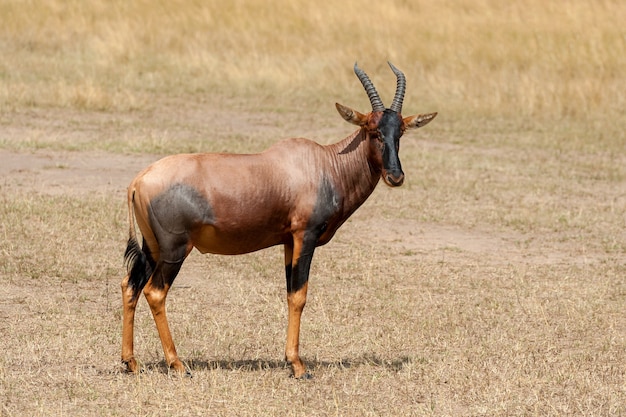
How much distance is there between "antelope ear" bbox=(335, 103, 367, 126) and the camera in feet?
27.2

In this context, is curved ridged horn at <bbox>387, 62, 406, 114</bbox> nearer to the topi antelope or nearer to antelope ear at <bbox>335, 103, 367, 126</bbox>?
the topi antelope

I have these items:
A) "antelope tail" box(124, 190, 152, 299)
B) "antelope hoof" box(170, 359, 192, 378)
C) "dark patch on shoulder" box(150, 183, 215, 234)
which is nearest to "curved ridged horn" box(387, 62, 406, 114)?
"dark patch on shoulder" box(150, 183, 215, 234)

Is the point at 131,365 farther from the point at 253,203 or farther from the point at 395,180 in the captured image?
the point at 395,180

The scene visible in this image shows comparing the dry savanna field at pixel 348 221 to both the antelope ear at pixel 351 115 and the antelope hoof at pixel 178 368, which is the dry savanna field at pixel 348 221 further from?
the antelope ear at pixel 351 115

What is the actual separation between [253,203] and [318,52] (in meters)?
18.1

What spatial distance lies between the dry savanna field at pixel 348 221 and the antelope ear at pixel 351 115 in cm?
181

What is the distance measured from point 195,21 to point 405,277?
17928mm

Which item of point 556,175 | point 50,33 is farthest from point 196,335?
point 50,33

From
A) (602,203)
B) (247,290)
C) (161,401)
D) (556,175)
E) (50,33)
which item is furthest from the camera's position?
(50,33)

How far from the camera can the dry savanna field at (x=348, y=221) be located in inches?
326

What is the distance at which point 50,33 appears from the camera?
89.6 ft

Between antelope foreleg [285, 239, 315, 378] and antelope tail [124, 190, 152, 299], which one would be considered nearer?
antelope tail [124, 190, 152, 299]

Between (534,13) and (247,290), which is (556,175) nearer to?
(247,290)

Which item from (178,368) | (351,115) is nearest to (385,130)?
(351,115)
